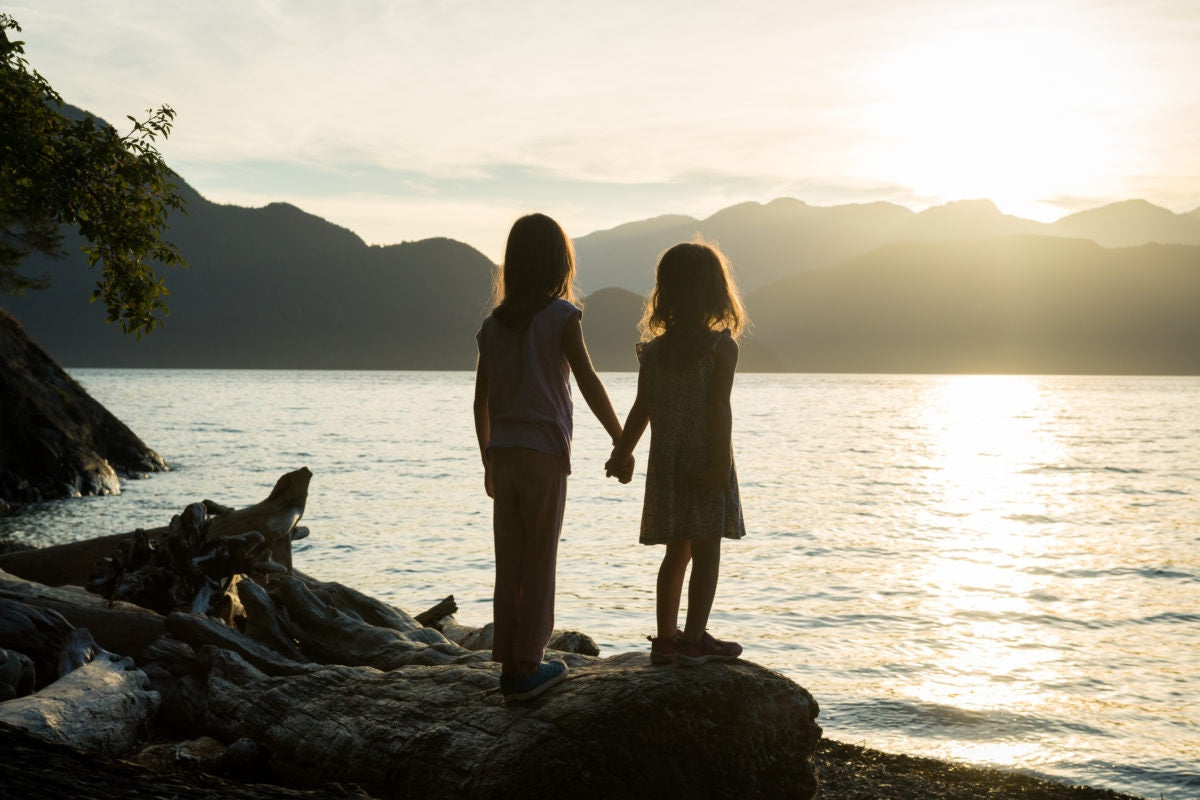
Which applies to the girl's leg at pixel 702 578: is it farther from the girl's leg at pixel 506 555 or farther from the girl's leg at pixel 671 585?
the girl's leg at pixel 506 555

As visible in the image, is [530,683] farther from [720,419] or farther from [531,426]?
[720,419]

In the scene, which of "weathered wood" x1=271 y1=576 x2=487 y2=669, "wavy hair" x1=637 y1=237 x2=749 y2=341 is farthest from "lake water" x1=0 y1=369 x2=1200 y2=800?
"wavy hair" x1=637 y1=237 x2=749 y2=341

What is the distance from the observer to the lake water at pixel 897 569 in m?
10.4

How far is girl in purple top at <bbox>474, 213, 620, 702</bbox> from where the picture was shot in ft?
17.8

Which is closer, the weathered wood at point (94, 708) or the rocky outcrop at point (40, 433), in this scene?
the weathered wood at point (94, 708)

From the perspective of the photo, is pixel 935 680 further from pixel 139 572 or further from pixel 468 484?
pixel 468 484

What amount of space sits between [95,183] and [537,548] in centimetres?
864

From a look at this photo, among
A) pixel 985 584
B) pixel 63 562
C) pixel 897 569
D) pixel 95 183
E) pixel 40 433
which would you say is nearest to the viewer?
pixel 95 183

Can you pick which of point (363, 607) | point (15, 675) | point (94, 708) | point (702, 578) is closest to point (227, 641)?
point (94, 708)

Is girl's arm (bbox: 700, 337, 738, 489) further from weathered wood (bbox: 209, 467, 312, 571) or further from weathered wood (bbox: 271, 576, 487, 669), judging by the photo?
weathered wood (bbox: 209, 467, 312, 571)

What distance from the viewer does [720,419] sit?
548 centimetres

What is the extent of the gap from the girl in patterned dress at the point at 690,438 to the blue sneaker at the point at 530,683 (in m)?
0.60

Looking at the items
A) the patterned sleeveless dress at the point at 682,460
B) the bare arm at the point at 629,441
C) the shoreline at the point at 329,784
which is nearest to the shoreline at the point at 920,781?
the shoreline at the point at 329,784

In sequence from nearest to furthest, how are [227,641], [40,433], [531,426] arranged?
A: [531,426]
[227,641]
[40,433]
